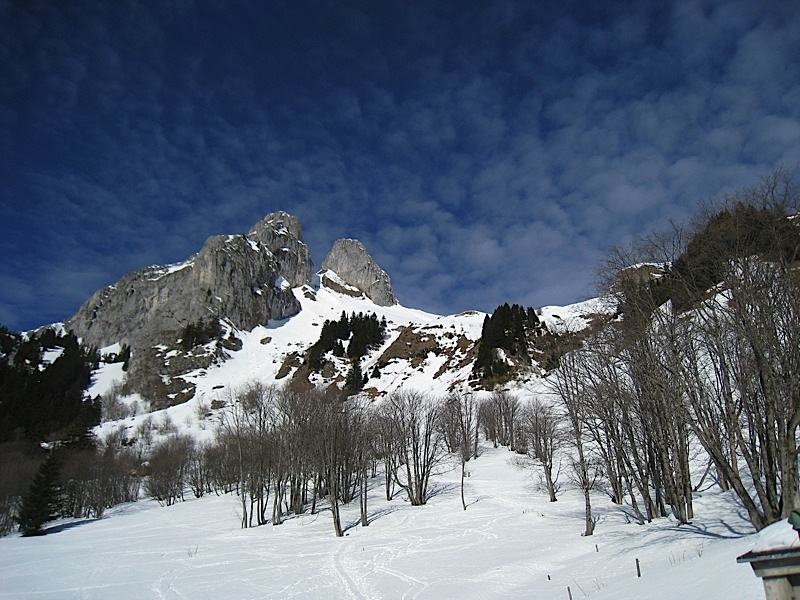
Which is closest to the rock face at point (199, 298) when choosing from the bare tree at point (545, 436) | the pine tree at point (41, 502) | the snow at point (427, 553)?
the pine tree at point (41, 502)

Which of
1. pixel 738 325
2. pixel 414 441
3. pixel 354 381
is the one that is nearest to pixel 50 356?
pixel 354 381

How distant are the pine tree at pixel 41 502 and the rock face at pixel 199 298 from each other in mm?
96896

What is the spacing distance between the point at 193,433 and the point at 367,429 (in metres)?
56.5

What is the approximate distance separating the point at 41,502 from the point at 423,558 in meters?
44.0

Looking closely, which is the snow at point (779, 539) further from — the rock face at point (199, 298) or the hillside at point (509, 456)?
the rock face at point (199, 298)

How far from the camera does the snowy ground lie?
12.6m

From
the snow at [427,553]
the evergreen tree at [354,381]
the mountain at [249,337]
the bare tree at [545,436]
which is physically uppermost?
the mountain at [249,337]

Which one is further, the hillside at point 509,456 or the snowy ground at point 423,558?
the snowy ground at point 423,558

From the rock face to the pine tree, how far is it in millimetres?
96896

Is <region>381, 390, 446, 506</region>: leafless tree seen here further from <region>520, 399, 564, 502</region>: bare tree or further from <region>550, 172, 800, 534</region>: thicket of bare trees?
<region>550, 172, 800, 534</region>: thicket of bare trees

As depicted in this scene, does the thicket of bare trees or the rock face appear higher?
the rock face

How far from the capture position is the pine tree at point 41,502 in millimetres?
43875

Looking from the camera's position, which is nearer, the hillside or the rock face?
the hillside

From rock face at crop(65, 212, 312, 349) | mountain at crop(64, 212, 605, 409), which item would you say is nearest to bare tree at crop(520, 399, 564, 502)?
mountain at crop(64, 212, 605, 409)
